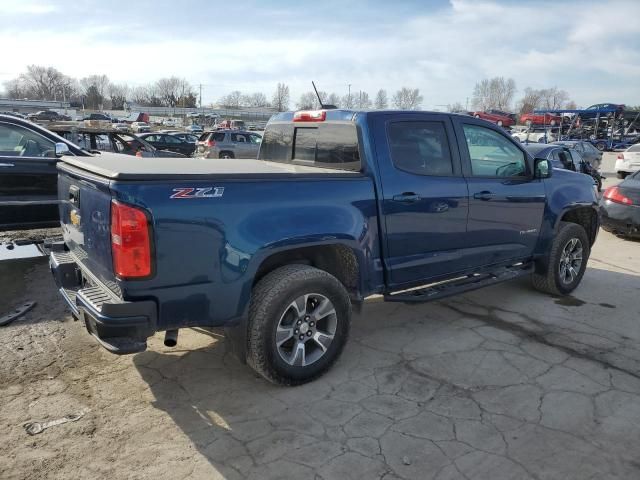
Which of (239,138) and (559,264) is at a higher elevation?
(239,138)

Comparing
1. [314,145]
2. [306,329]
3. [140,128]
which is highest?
[314,145]

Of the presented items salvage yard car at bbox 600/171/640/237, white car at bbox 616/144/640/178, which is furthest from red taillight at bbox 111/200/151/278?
white car at bbox 616/144/640/178

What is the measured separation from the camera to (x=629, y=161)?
63.7ft

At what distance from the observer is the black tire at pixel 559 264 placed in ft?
18.9

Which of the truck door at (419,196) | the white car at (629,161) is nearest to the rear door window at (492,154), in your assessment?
the truck door at (419,196)

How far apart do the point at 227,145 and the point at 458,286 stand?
1850cm

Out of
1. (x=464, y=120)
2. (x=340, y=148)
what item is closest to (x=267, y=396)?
(x=340, y=148)

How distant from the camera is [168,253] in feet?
9.90

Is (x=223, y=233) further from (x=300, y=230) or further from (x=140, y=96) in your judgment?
(x=140, y=96)

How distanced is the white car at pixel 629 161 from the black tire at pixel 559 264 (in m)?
15.8

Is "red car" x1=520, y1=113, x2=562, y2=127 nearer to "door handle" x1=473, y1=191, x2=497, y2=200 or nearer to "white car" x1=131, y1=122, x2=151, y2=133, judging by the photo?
"white car" x1=131, y1=122, x2=151, y2=133

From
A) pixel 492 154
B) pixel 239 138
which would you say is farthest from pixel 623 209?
pixel 239 138

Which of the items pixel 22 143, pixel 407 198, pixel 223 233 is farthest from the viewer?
pixel 22 143

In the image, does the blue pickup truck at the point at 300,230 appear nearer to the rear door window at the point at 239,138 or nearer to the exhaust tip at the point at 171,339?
the exhaust tip at the point at 171,339
